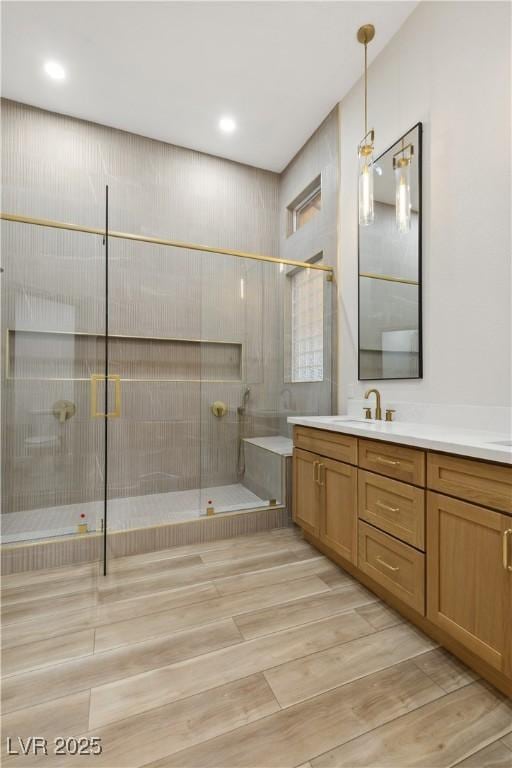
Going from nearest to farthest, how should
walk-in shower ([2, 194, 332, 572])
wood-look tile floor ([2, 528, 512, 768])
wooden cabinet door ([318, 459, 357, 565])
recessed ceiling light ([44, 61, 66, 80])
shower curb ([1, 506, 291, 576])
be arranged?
wood-look tile floor ([2, 528, 512, 768]) → wooden cabinet door ([318, 459, 357, 565]) → shower curb ([1, 506, 291, 576]) → walk-in shower ([2, 194, 332, 572]) → recessed ceiling light ([44, 61, 66, 80])

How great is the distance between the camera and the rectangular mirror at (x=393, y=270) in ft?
6.73

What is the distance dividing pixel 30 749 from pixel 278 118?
155 inches

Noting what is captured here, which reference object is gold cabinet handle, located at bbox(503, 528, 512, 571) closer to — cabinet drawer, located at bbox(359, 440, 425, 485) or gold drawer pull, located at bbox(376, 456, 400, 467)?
cabinet drawer, located at bbox(359, 440, 425, 485)

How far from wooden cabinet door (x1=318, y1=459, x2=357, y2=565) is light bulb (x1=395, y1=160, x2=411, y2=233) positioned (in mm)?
1374

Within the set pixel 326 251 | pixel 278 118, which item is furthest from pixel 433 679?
pixel 278 118

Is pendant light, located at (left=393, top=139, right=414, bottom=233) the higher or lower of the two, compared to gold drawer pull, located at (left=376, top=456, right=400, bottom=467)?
Result: higher

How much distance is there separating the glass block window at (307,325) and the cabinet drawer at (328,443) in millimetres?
684

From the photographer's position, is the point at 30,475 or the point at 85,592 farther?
the point at 30,475

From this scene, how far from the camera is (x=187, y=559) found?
2160 mm

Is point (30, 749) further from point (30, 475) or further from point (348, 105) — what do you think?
point (348, 105)

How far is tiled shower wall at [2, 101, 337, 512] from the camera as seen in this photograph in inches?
89.4

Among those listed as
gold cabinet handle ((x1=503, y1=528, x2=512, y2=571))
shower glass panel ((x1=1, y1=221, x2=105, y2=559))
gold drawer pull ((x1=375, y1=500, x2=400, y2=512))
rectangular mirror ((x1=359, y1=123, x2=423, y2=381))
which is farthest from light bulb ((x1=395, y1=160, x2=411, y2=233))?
shower glass panel ((x1=1, y1=221, x2=105, y2=559))

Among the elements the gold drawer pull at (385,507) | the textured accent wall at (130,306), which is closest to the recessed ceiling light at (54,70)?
the textured accent wall at (130,306)

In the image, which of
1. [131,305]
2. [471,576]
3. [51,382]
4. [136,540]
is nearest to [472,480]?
[471,576]
